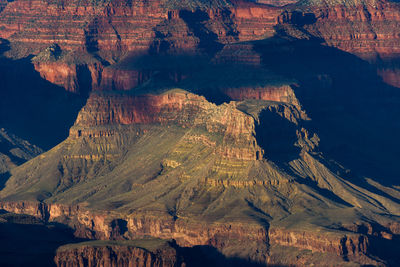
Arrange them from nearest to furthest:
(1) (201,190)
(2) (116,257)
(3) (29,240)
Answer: (2) (116,257) → (3) (29,240) → (1) (201,190)

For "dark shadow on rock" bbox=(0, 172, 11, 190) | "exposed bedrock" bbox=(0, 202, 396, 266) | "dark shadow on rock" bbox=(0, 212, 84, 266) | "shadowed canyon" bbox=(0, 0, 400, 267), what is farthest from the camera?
"dark shadow on rock" bbox=(0, 172, 11, 190)

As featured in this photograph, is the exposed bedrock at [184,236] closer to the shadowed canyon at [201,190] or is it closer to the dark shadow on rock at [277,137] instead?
the shadowed canyon at [201,190]

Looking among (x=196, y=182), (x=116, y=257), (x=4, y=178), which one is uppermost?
(x=116, y=257)

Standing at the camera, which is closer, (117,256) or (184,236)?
Result: (117,256)

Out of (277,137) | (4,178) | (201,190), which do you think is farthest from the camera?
(4,178)

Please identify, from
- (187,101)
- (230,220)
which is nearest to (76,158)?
(187,101)

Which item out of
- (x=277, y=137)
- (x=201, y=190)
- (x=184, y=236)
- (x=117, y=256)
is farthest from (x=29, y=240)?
(x=277, y=137)

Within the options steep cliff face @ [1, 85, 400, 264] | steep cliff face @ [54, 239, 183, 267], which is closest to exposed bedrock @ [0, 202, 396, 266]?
steep cliff face @ [54, 239, 183, 267]

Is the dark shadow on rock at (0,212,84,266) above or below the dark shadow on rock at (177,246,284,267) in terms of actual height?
above

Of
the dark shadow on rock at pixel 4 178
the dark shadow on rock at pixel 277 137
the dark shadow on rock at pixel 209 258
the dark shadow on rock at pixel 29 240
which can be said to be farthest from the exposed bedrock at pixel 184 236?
the dark shadow on rock at pixel 4 178

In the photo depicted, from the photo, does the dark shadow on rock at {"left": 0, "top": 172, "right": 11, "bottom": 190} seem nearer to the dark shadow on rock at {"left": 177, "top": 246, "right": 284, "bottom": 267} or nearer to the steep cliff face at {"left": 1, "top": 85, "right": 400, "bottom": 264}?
the steep cliff face at {"left": 1, "top": 85, "right": 400, "bottom": 264}

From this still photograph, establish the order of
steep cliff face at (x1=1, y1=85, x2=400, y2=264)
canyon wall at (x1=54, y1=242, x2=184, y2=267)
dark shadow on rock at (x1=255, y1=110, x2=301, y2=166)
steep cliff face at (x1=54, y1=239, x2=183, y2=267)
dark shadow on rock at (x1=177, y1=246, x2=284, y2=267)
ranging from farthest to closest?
dark shadow on rock at (x1=255, y1=110, x2=301, y2=166) → steep cliff face at (x1=1, y1=85, x2=400, y2=264) → dark shadow on rock at (x1=177, y1=246, x2=284, y2=267) → steep cliff face at (x1=54, y1=239, x2=183, y2=267) → canyon wall at (x1=54, y1=242, x2=184, y2=267)

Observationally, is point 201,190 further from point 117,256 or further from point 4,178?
point 4,178
